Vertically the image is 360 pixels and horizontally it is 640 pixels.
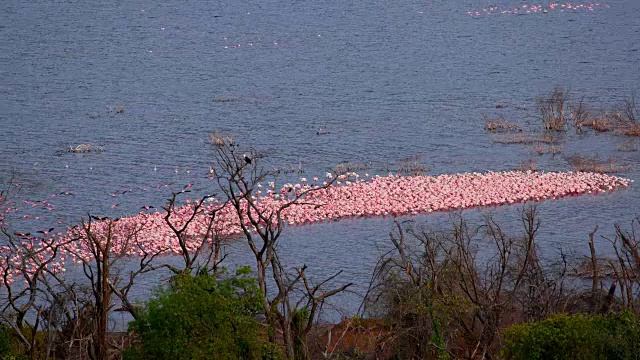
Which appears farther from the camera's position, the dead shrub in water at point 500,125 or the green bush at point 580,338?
the dead shrub in water at point 500,125

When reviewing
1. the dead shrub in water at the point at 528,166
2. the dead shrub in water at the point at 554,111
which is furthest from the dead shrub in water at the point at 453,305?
the dead shrub in water at the point at 554,111

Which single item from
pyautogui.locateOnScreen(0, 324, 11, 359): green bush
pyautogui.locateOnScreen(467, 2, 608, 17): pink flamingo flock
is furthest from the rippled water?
pyautogui.locateOnScreen(0, 324, 11, 359): green bush

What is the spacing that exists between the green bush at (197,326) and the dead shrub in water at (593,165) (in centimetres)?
2526

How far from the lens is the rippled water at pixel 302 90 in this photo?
142 ft

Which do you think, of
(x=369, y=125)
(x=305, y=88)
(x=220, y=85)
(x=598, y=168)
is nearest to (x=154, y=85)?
(x=220, y=85)

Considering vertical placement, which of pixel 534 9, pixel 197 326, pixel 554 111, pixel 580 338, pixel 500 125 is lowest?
pixel 580 338

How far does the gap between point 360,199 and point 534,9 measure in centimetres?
5054

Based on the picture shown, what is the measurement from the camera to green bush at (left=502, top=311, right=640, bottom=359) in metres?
20.4

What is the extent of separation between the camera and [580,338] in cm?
2045

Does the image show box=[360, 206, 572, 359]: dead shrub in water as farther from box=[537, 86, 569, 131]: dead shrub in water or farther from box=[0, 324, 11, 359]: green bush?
box=[537, 86, 569, 131]: dead shrub in water

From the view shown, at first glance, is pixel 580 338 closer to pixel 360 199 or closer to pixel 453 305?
pixel 453 305

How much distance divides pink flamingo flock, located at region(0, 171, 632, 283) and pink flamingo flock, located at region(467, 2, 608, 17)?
4426cm

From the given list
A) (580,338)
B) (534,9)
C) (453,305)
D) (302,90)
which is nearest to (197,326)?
(453,305)

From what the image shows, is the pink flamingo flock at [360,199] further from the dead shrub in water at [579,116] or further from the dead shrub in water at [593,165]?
the dead shrub in water at [579,116]
